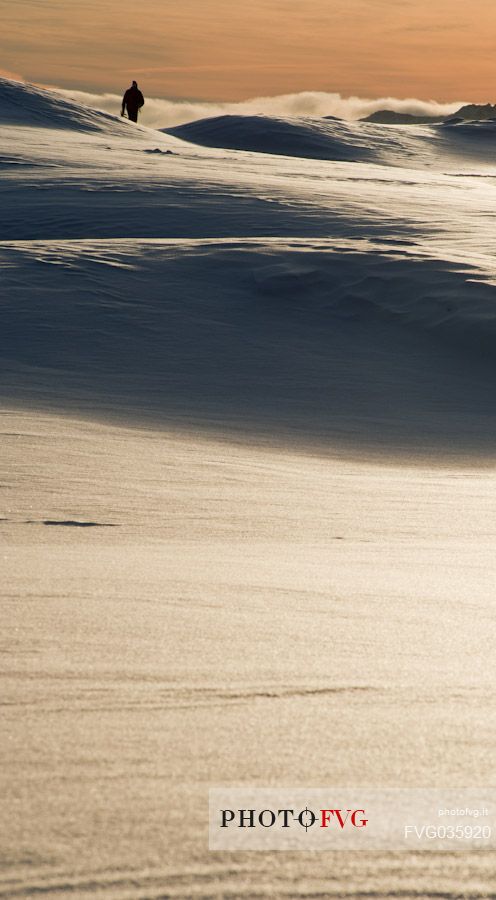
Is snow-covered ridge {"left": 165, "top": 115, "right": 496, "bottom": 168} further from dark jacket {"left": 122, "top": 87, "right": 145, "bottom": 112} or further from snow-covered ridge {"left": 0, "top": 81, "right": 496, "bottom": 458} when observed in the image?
snow-covered ridge {"left": 0, "top": 81, "right": 496, "bottom": 458}

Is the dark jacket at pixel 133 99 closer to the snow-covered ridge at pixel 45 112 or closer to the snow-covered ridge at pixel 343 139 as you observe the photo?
the snow-covered ridge at pixel 45 112

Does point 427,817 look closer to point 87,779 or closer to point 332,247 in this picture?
point 87,779

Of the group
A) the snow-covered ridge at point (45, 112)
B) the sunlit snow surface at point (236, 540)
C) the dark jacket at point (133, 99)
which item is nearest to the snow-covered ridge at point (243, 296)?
the sunlit snow surface at point (236, 540)

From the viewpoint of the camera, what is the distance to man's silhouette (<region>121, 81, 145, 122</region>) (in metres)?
19.9

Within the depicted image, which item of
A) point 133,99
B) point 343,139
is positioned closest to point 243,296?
point 133,99

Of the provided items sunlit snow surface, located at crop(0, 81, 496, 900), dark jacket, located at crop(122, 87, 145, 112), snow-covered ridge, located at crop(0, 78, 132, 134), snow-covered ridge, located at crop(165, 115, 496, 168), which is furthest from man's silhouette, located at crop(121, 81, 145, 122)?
sunlit snow surface, located at crop(0, 81, 496, 900)

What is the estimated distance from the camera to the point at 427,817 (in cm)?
105

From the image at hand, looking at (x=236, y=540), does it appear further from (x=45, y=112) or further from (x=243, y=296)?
(x=45, y=112)

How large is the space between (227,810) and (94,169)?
11.7 metres

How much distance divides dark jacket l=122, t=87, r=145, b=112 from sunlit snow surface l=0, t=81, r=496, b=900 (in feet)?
39.6

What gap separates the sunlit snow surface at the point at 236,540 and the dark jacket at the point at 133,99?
12061mm

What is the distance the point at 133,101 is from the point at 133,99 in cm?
4

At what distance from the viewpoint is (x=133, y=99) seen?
65.6 feet

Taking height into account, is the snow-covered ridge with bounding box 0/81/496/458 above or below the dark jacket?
below
